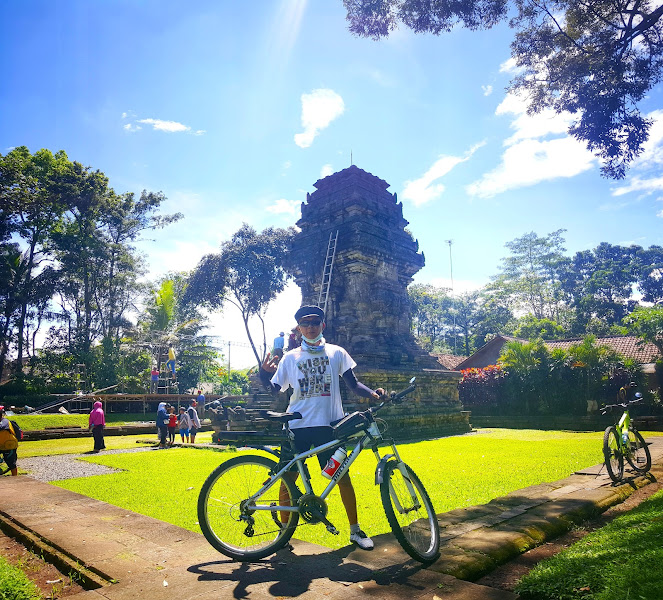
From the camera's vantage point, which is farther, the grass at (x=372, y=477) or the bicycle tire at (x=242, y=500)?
the grass at (x=372, y=477)

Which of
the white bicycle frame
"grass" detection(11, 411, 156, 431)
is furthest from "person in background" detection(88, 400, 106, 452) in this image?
the white bicycle frame

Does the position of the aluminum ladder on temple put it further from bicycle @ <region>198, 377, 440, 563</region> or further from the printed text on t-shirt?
bicycle @ <region>198, 377, 440, 563</region>

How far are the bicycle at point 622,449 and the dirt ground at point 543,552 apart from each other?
473 millimetres

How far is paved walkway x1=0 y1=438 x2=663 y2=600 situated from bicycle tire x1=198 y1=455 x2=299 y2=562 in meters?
0.14

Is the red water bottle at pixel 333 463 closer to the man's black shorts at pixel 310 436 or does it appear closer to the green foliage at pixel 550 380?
the man's black shorts at pixel 310 436

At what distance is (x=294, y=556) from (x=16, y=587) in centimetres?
164

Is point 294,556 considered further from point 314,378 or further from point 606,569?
point 606,569

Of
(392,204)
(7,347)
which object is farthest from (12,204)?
(392,204)

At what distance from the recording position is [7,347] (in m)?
29.0

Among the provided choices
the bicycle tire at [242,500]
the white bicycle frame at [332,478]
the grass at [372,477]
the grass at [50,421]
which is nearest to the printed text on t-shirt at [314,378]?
the white bicycle frame at [332,478]

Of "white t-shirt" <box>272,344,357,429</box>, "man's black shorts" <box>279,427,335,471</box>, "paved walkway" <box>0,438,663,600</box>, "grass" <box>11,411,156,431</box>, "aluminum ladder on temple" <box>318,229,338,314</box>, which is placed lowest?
"grass" <box>11,411,156,431</box>

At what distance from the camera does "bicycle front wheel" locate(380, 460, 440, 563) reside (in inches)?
112

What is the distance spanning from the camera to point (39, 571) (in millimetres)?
3150

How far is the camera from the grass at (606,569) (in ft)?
7.32
